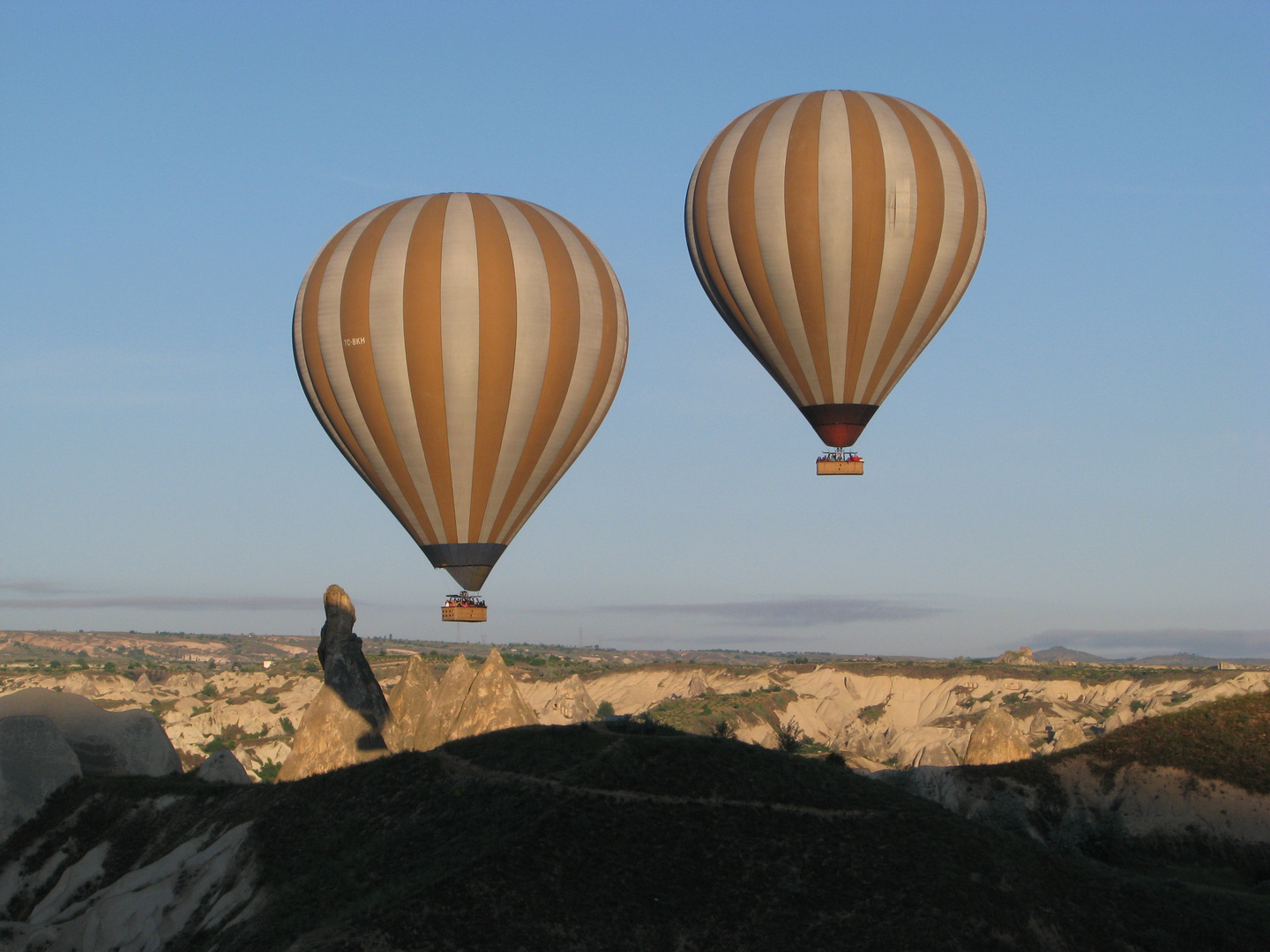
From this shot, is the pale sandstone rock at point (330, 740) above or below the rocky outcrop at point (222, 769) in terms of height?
above

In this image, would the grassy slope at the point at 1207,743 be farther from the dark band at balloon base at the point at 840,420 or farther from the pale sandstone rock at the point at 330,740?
the pale sandstone rock at the point at 330,740

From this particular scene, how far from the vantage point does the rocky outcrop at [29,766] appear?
5312 cm

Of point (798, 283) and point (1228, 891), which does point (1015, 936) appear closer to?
point (1228, 891)

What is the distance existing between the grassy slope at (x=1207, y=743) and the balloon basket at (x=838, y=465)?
Answer: 1714 centimetres

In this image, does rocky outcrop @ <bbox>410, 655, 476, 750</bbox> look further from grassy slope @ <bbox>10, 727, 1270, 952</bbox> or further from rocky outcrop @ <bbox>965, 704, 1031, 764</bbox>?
rocky outcrop @ <bbox>965, 704, 1031, 764</bbox>

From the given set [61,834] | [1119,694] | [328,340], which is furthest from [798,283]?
[1119,694]

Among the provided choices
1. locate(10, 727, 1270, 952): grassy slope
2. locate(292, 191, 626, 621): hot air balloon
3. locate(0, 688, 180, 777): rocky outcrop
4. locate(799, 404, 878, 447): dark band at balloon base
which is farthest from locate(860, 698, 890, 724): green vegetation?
locate(10, 727, 1270, 952): grassy slope

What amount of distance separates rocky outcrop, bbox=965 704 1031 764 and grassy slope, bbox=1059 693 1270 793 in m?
6.51

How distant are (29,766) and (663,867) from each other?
107 feet

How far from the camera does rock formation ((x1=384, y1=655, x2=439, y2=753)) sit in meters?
62.2

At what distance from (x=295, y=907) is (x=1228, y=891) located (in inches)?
1057

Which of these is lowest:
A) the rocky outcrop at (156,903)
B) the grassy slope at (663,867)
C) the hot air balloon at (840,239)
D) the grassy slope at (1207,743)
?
the rocky outcrop at (156,903)

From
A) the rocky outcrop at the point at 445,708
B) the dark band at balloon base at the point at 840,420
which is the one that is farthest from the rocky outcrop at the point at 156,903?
the dark band at balloon base at the point at 840,420

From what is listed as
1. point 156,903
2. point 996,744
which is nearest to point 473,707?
point 156,903
